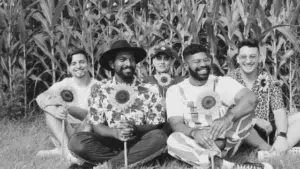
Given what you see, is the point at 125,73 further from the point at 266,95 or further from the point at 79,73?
the point at 266,95

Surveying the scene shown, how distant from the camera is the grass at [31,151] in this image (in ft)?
14.9

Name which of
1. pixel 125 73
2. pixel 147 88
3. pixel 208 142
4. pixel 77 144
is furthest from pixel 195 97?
pixel 77 144

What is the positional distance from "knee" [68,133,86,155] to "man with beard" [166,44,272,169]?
0.82 metres

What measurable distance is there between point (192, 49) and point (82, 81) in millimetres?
1539

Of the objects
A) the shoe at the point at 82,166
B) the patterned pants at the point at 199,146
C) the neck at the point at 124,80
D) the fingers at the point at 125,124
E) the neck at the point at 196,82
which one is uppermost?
the neck at the point at 124,80

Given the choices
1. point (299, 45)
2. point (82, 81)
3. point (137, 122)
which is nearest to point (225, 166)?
point (137, 122)

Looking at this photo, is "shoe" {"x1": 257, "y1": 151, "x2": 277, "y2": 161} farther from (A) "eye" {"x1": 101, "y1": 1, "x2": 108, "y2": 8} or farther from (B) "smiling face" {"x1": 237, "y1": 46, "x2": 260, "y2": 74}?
(A) "eye" {"x1": 101, "y1": 1, "x2": 108, "y2": 8}

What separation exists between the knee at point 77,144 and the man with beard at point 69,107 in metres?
0.55

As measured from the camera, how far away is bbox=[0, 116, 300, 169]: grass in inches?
179

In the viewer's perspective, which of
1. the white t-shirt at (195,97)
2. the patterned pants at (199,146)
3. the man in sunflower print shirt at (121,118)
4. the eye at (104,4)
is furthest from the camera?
the eye at (104,4)

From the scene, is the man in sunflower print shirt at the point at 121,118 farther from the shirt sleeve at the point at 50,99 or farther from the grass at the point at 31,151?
the shirt sleeve at the point at 50,99

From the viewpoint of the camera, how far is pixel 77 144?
439cm

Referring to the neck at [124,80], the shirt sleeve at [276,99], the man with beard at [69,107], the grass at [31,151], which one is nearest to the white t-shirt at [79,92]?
the man with beard at [69,107]

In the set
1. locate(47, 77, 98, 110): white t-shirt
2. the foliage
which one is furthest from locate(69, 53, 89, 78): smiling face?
the foliage
